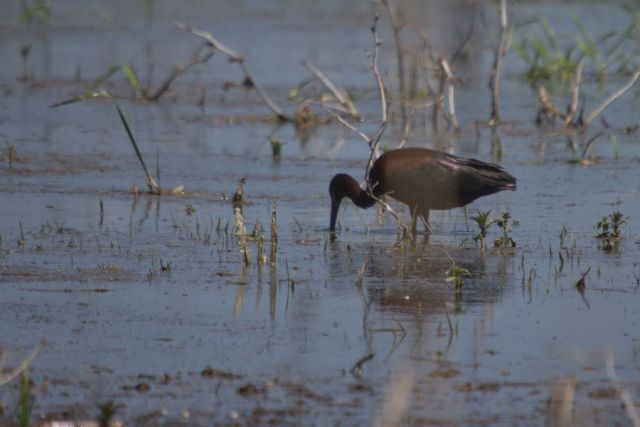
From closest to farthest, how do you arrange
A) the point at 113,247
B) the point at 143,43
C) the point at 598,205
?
the point at 113,247 → the point at 598,205 → the point at 143,43

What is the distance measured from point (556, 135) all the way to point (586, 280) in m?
6.45

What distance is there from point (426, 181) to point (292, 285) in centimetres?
223

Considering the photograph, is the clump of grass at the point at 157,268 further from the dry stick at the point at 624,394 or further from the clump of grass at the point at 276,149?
the clump of grass at the point at 276,149

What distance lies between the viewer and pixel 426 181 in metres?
9.34

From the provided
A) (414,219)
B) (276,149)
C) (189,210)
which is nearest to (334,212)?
(414,219)

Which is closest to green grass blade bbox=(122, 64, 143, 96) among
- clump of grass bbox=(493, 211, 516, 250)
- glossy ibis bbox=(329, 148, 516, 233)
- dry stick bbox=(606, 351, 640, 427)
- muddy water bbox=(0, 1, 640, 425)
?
muddy water bbox=(0, 1, 640, 425)

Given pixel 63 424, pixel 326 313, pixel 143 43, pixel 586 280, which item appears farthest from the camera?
pixel 143 43

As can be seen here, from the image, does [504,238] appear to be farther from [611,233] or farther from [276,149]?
[276,149]

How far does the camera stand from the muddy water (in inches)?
216

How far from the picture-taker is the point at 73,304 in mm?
6883

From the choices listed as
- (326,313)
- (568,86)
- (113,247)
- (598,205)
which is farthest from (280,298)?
(568,86)

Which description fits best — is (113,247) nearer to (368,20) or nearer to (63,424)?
(63,424)

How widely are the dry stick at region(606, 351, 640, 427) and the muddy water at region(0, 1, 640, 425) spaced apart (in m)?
0.04

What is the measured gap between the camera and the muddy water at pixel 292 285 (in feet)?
18.0
